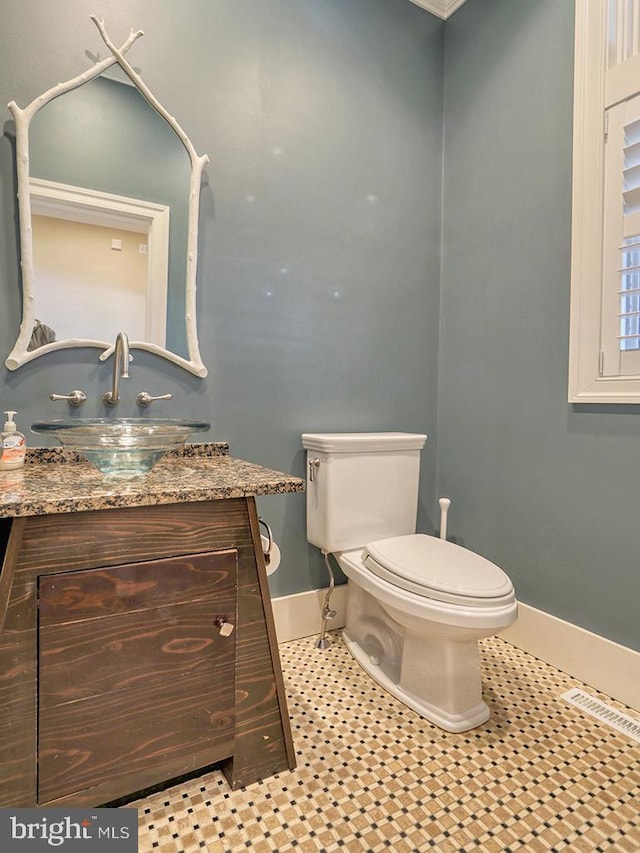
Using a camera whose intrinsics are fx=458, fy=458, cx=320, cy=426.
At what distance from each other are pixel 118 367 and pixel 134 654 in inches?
32.9

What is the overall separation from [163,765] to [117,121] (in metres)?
1.83

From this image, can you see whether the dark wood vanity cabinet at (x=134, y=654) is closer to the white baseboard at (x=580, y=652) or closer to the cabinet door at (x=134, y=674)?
the cabinet door at (x=134, y=674)

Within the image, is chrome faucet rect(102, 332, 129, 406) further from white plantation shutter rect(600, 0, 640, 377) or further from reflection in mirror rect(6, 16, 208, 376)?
white plantation shutter rect(600, 0, 640, 377)

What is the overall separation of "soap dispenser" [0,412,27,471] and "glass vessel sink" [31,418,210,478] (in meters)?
0.20

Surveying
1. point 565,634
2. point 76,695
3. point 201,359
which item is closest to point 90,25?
point 201,359

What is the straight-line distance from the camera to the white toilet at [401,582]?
131 centimetres

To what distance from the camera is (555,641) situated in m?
1.70

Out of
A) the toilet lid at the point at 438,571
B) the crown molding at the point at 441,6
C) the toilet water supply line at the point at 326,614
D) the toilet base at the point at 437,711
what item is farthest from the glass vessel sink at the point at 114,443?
the crown molding at the point at 441,6

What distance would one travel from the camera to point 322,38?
6.11 ft

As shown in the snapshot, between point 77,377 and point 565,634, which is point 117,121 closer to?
point 77,377

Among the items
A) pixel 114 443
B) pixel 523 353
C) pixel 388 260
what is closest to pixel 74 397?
pixel 114 443

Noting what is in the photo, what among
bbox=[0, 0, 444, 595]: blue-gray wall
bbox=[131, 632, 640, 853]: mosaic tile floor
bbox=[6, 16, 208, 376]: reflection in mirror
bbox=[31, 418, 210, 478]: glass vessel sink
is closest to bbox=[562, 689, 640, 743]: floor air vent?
bbox=[131, 632, 640, 853]: mosaic tile floor

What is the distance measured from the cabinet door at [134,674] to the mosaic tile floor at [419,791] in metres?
0.13

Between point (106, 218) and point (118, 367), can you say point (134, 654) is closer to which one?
point (118, 367)
